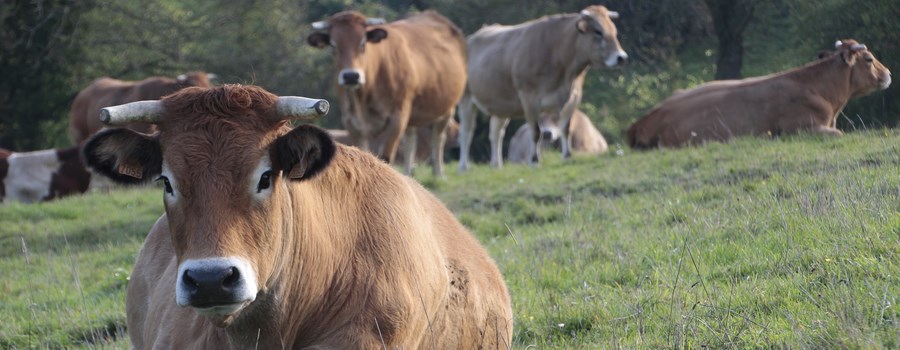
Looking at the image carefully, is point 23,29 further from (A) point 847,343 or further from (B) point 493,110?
(A) point 847,343

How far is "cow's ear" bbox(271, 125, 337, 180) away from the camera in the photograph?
16.9 ft

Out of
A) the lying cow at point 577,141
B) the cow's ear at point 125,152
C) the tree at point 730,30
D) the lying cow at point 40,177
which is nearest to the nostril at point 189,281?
the cow's ear at point 125,152

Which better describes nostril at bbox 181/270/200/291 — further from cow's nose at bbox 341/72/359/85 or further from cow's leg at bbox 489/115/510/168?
cow's leg at bbox 489/115/510/168

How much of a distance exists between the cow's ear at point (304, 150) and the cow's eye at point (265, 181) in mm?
63

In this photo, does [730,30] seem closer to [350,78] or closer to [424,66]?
[424,66]

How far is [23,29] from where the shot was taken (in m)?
32.1

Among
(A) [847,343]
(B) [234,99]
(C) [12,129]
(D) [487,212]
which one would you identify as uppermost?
(B) [234,99]

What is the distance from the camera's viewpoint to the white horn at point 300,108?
521 centimetres

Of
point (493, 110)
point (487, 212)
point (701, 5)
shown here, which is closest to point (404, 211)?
point (487, 212)

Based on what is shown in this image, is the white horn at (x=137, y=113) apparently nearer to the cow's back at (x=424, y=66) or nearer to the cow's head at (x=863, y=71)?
the cow's back at (x=424, y=66)

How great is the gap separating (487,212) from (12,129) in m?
25.1

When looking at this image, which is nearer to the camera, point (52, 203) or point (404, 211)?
point (404, 211)

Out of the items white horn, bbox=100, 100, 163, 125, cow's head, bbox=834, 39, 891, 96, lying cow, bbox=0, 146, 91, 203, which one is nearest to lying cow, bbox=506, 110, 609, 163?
cow's head, bbox=834, 39, 891, 96

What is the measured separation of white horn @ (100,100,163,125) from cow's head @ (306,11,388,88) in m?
10.4
